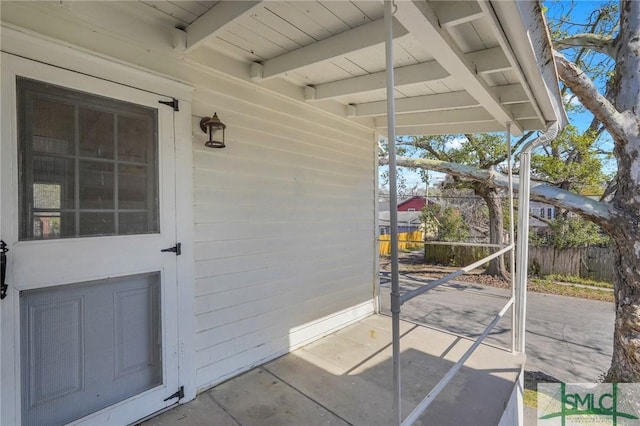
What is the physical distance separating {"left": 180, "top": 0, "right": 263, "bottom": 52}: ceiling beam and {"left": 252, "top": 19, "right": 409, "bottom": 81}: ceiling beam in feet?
1.91

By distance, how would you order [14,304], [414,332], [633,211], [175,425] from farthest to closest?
[633,211], [414,332], [175,425], [14,304]

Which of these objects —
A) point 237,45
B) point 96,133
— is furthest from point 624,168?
point 96,133

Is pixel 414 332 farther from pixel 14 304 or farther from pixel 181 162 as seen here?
pixel 14 304

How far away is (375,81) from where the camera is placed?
2.50m

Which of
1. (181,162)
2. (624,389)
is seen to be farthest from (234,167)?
(624,389)

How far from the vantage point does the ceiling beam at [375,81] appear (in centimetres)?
230

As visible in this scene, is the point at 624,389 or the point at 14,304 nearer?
the point at 14,304

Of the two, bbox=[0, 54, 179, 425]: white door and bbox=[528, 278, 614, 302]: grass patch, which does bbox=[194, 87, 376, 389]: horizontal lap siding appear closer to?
bbox=[0, 54, 179, 425]: white door

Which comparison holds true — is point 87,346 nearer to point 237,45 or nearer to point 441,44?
point 237,45

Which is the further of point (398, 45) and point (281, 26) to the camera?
point (398, 45)

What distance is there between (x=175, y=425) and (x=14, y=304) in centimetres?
112

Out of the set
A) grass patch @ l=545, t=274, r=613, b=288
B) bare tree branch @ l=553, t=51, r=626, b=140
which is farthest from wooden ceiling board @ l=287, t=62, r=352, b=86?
grass patch @ l=545, t=274, r=613, b=288

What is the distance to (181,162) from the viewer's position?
207cm

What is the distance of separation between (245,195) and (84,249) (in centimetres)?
114
